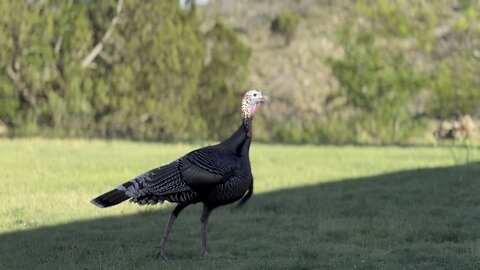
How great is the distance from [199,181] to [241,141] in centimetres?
71

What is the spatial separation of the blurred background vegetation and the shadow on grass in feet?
66.6

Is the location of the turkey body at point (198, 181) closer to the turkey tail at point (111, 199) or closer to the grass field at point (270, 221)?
the turkey tail at point (111, 199)

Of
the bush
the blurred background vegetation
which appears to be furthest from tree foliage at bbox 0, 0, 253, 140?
the bush

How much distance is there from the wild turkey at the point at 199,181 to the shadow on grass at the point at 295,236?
75 cm

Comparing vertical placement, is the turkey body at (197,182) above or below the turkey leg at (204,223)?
above

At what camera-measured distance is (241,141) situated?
9234 mm

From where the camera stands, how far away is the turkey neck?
9.19 m

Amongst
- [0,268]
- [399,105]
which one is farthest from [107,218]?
[399,105]

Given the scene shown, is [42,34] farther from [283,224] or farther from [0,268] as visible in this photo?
[0,268]

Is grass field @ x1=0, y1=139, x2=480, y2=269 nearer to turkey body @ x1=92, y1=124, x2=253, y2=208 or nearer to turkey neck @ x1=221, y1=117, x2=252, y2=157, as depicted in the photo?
turkey body @ x1=92, y1=124, x2=253, y2=208

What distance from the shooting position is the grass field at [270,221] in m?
9.39

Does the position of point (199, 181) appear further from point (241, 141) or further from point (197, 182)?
point (241, 141)

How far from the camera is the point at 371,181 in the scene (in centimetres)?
1820

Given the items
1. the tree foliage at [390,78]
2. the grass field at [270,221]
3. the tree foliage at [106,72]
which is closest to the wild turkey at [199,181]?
the grass field at [270,221]
